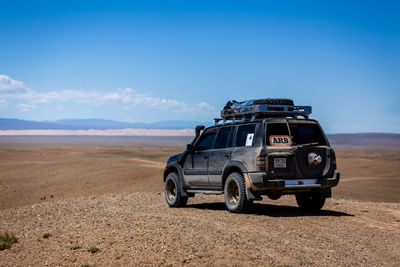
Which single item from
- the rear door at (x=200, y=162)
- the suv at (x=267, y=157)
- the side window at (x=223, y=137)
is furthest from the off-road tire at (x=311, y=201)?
the rear door at (x=200, y=162)

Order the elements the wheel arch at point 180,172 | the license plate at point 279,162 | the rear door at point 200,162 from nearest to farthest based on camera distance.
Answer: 1. the license plate at point 279,162
2. the rear door at point 200,162
3. the wheel arch at point 180,172

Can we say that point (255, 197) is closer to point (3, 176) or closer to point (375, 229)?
point (375, 229)

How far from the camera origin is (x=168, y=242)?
8016mm

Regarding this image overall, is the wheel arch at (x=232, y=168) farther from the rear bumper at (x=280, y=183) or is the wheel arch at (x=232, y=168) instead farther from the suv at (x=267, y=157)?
the rear bumper at (x=280, y=183)

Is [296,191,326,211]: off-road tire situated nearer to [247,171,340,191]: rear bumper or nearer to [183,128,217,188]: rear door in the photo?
[247,171,340,191]: rear bumper

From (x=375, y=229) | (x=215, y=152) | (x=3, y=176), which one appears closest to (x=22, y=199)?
(x=3, y=176)

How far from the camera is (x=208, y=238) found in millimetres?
8109

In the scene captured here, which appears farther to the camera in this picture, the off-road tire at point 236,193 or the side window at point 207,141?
the side window at point 207,141

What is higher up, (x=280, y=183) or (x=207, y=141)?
(x=207, y=141)

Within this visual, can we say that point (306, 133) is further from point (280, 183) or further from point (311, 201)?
point (311, 201)

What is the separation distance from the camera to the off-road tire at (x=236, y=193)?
10391mm

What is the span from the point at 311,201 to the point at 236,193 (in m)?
1.93

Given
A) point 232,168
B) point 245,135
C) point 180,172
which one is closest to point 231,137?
point 245,135

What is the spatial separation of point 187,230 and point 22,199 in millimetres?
16825
